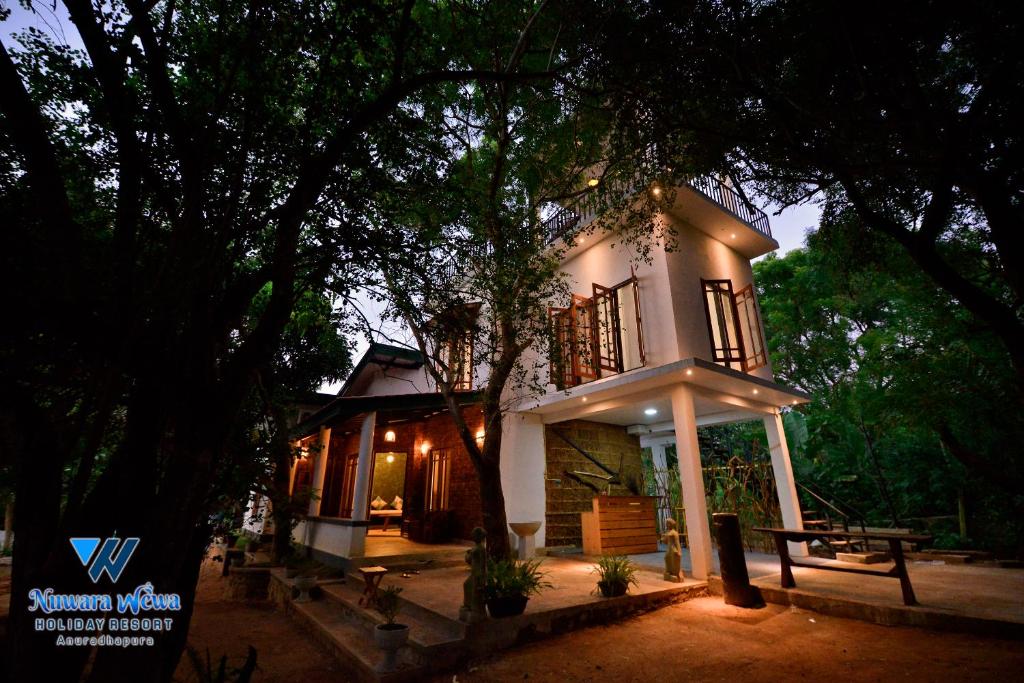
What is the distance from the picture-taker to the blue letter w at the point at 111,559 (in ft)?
7.26

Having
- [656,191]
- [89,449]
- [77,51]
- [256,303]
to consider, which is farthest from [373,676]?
[656,191]

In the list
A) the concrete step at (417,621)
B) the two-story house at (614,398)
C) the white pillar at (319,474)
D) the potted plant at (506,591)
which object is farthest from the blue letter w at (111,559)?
the white pillar at (319,474)

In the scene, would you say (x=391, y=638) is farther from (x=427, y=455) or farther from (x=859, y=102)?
(x=859, y=102)

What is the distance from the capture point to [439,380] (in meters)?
8.09

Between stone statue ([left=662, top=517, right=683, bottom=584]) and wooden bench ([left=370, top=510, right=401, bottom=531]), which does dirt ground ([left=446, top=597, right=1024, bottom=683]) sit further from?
wooden bench ([left=370, top=510, right=401, bottom=531])

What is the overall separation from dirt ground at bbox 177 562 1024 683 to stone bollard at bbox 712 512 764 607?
226 mm

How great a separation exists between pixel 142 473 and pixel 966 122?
26.9ft

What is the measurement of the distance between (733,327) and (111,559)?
10.2 meters

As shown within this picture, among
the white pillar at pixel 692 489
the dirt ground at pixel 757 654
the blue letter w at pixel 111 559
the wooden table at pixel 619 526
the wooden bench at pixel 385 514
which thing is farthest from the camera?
the wooden bench at pixel 385 514

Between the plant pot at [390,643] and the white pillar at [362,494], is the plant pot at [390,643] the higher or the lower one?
the lower one

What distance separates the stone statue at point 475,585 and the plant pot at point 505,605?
157 mm

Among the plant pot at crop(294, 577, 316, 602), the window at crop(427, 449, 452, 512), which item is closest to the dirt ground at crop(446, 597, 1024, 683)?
the plant pot at crop(294, 577, 316, 602)

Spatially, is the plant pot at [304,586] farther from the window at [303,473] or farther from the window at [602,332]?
the window at [303,473]

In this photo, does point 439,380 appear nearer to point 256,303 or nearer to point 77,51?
point 256,303
